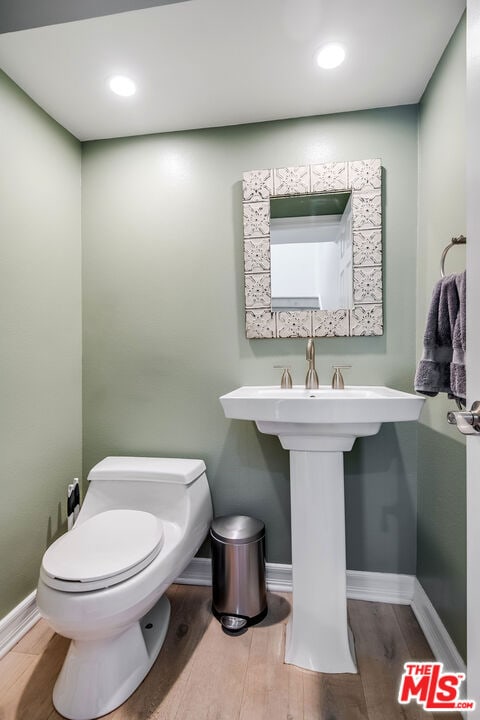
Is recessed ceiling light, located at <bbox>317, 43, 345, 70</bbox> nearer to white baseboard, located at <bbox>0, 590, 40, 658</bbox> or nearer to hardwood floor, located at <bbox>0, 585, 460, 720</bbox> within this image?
hardwood floor, located at <bbox>0, 585, 460, 720</bbox>

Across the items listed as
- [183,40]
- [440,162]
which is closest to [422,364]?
[440,162]

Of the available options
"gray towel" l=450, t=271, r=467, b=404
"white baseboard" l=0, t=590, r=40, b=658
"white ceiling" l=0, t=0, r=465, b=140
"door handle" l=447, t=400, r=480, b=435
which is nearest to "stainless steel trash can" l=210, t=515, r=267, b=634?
"white baseboard" l=0, t=590, r=40, b=658

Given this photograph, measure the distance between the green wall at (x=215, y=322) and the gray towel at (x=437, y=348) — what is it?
0.58m

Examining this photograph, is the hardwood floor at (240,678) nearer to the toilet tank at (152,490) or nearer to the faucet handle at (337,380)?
the toilet tank at (152,490)

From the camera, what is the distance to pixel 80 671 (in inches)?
46.8

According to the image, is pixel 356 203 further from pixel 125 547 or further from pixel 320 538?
pixel 125 547

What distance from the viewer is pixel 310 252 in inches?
69.0

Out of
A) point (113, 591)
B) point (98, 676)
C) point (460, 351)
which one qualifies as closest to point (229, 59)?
point (460, 351)

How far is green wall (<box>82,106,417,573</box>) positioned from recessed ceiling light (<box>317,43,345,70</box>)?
1.01ft

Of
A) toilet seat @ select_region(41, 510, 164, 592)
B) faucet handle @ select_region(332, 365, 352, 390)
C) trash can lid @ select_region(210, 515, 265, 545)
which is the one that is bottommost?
trash can lid @ select_region(210, 515, 265, 545)

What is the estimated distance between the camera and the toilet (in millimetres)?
1098

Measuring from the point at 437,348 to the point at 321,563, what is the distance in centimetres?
86

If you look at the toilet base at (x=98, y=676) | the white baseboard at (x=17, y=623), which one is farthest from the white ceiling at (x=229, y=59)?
the white baseboard at (x=17, y=623)

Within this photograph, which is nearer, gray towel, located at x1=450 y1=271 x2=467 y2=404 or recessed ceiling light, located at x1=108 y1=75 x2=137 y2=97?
gray towel, located at x1=450 y1=271 x2=467 y2=404
